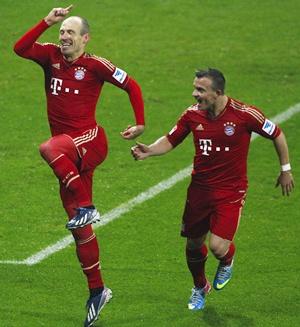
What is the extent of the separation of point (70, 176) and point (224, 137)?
1482 mm

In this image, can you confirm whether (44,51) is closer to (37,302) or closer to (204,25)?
(37,302)

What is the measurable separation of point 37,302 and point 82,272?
40.9 inches

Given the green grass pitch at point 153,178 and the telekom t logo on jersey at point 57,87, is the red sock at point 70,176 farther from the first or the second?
the green grass pitch at point 153,178

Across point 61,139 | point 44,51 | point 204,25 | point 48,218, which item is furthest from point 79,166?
point 204,25

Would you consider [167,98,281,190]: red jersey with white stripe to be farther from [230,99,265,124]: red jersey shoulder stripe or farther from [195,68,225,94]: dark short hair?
[195,68,225,94]: dark short hair

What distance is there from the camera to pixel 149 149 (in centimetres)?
1283

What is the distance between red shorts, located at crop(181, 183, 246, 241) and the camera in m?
12.7

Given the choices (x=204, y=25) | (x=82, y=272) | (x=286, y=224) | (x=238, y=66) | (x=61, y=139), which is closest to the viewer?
(x=61, y=139)

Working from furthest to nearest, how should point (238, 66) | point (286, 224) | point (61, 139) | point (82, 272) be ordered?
point (238, 66)
point (286, 224)
point (82, 272)
point (61, 139)

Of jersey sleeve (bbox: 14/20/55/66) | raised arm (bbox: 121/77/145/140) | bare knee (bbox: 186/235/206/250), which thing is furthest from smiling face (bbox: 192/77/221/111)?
jersey sleeve (bbox: 14/20/55/66)

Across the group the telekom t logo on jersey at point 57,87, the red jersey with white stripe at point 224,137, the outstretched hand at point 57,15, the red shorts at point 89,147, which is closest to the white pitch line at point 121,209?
the red shorts at point 89,147

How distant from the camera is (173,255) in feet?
48.5

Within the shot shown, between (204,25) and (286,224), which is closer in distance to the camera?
(286,224)

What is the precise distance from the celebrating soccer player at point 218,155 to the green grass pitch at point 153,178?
79cm
